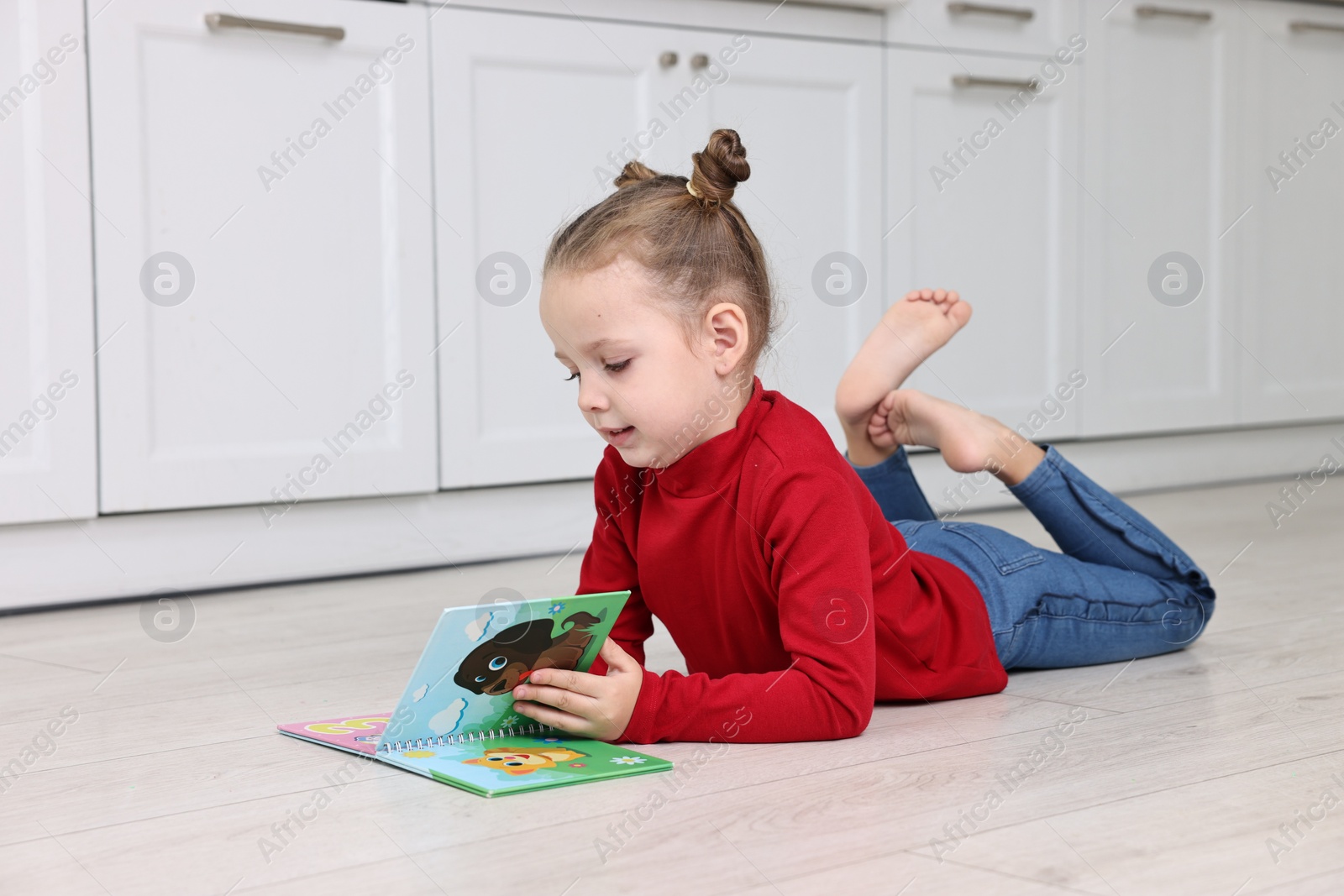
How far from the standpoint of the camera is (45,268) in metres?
1.57

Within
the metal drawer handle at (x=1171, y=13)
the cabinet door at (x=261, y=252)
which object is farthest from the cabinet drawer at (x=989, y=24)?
the cabinet door at (x=261, y=252)

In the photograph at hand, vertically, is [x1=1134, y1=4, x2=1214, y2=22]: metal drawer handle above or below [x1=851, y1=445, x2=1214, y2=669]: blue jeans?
above

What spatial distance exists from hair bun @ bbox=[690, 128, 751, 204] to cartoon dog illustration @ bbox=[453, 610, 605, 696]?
311 mm

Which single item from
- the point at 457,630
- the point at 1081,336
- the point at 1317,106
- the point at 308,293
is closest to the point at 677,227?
the point at 457,630

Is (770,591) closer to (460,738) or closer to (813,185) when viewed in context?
(460,738)

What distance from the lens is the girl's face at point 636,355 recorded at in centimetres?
96

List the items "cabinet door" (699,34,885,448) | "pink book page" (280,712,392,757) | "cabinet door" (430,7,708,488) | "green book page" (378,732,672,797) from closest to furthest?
"green book page" (378,732,672,797) < "pink book page" (280,712,392,757) < "cabinet door" (430,7,708,488) < "cabinet door" (699,34,885,448)

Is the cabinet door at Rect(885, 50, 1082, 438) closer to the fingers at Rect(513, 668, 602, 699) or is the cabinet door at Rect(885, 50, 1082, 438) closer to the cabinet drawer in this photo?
the cabinet drawer

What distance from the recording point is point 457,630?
882 millimetres

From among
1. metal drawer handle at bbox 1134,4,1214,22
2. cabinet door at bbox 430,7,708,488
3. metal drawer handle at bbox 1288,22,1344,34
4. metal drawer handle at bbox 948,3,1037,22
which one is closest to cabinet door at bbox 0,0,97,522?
cabinet door at bbox 430,7,708,488

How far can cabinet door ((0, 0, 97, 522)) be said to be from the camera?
5.08 ft

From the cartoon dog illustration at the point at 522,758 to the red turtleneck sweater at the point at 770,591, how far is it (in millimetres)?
50

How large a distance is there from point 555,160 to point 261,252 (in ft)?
1.41

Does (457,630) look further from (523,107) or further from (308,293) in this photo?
(523,107)
